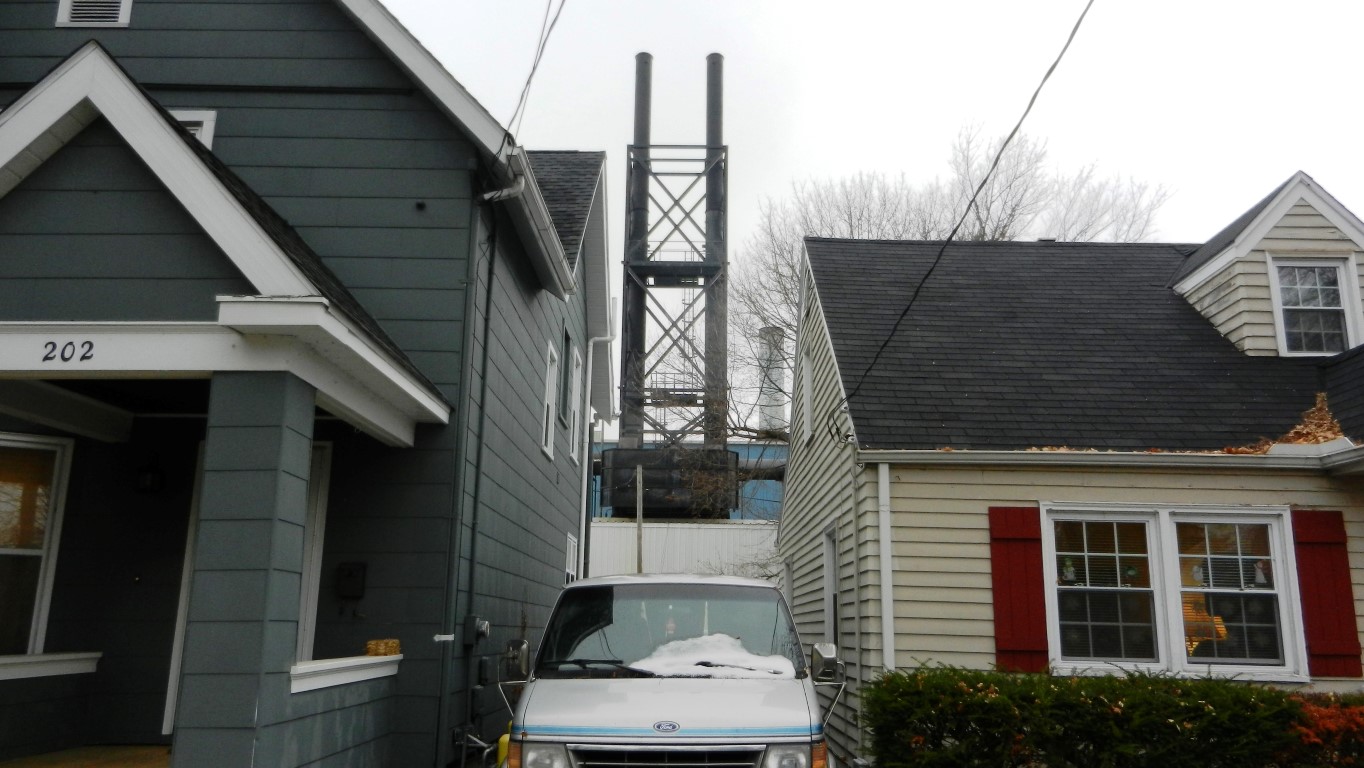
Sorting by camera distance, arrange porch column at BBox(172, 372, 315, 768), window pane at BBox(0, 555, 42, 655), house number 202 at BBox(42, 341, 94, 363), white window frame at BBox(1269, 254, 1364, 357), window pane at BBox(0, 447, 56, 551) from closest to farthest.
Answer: porch column at BBox(172, 372, 315, 768) → house number 202 at BBox(42, 341, 94, 363) → window pane at BBox(0, 555, 42, 655) → window pane at BBox(0, 447, 56, 551) → white window frame at BBox(1269, 254, 1364, 357)

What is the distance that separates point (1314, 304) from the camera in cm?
1109

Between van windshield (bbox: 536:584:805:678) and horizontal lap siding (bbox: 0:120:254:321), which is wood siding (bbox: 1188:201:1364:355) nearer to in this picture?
van windshield (bbox: 536:584:805:678)

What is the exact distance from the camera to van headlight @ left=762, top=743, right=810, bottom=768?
16.6ft

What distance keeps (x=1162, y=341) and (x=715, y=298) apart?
15.7 m

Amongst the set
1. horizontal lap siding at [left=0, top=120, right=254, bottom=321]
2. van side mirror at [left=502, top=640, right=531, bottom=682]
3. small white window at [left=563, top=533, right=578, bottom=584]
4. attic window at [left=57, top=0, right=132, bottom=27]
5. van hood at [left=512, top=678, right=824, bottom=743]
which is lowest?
van hood at [left=512, top=678, right=824, bottom=743]

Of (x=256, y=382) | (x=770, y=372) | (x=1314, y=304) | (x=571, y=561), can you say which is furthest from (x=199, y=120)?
(x=770, y=372)

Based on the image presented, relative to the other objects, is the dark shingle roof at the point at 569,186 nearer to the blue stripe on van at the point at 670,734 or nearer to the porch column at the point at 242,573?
the porch column at the point at 242,573

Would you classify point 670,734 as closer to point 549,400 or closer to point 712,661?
point 712,661

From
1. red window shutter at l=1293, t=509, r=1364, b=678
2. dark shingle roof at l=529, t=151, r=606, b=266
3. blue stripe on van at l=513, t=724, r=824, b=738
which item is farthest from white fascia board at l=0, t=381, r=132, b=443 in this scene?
red window shutter at l=1293, t=509, r=1364, b=678

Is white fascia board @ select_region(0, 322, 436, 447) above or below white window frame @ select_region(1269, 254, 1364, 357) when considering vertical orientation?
below

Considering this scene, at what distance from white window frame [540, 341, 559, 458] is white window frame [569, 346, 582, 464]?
61.2 inches

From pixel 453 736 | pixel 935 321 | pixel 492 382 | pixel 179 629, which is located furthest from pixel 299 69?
pixel 935 321

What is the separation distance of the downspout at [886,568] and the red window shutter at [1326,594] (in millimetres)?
3472

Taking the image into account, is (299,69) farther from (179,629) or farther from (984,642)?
(984,642)
